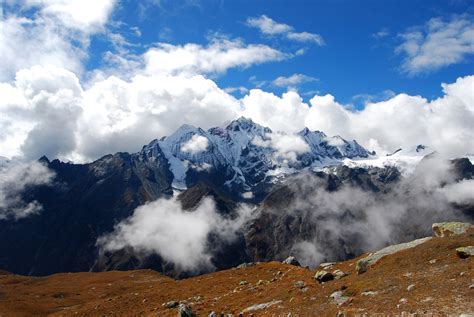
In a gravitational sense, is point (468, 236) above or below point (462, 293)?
above

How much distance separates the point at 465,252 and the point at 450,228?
1619 cm

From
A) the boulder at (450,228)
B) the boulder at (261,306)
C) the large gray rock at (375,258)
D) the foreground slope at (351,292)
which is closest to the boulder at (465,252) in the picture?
the foreground slope at (351,292)

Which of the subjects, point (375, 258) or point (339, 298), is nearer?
point (339, 298)

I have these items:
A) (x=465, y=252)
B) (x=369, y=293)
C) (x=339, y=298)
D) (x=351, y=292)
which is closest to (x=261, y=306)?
(x=339, y=298)

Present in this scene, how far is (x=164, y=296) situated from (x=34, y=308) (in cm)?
4019

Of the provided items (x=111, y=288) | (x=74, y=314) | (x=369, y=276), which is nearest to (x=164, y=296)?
(x=74, y=314)

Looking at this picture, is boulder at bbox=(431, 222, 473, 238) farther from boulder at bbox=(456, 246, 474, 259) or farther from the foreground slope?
boulder at bbox=(456, 246, 474, 259)

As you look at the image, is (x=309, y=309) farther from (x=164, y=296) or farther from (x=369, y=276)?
(x=164, y=296)

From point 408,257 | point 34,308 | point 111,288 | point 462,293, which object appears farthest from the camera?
point 111,288

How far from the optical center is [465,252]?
42188 mm

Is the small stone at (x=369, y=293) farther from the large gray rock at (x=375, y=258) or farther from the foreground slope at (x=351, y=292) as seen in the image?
the large gray rock at (x=375, y=258)

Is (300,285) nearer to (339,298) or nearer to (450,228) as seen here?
(339,298)

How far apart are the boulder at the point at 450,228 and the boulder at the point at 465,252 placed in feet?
44.0

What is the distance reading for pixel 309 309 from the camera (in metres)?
36.6
